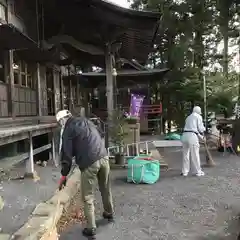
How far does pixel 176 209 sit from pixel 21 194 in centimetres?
261

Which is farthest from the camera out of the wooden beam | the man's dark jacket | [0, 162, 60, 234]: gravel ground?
the wooden beam

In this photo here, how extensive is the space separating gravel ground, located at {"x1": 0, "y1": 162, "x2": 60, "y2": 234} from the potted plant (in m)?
2.59

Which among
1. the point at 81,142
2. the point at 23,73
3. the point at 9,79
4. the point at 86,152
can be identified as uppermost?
the point at 23,73

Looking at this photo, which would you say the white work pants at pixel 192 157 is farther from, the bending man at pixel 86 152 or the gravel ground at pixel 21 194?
the bending man at pixel 86 152

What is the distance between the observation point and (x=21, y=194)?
20.2ft

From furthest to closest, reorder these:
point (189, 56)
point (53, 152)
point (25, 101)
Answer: point (189, 56)
point (25, 101)
point (53, 152)

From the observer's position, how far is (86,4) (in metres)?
10.3

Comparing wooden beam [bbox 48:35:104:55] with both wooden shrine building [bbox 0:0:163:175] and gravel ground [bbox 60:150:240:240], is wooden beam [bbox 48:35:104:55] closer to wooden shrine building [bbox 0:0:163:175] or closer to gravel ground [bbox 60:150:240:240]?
wooden shrine building [bbox 0:0:163:175]

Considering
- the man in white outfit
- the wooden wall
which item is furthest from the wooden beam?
the man in white outfit

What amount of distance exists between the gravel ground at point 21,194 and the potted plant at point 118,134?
2591 mm

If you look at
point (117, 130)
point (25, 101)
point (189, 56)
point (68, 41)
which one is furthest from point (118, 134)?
point (189, 56)

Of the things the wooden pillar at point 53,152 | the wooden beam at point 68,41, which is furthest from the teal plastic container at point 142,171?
the wooden beam at point 68,41

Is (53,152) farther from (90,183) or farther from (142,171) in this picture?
(90,183)

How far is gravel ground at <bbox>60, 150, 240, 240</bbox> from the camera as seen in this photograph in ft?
16.3
